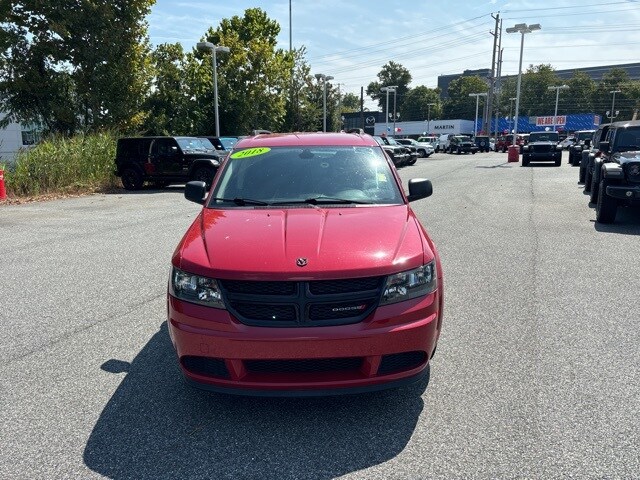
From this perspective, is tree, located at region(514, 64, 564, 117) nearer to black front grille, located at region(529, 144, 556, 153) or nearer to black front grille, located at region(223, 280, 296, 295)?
black front grille, located at region(529, 144, 556, 153)

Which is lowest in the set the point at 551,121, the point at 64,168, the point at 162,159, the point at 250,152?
the point at 64,168

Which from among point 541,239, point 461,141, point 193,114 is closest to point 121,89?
point 193,114

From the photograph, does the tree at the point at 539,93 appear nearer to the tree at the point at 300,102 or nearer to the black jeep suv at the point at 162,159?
the tree at the point at 300,102

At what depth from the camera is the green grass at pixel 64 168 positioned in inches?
644

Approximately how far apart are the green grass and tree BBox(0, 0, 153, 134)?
359 centimetres

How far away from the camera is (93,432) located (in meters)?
3.14

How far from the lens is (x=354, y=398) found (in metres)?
3.54

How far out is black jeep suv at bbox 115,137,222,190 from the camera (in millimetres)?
17500

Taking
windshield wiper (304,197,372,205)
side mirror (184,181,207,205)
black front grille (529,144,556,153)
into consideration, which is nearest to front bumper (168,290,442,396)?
windshield wiper (304,197,372,205)

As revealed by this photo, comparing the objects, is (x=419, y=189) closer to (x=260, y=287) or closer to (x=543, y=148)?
(x=260, y=287)

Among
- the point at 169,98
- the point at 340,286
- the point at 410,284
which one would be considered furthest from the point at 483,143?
the point at 340,286

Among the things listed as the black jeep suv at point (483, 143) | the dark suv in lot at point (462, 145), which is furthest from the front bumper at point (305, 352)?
the black jeep suv at point (483, 143)

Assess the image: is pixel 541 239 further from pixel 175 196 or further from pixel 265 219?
pixel 175 196

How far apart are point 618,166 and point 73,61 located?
2088 cm
